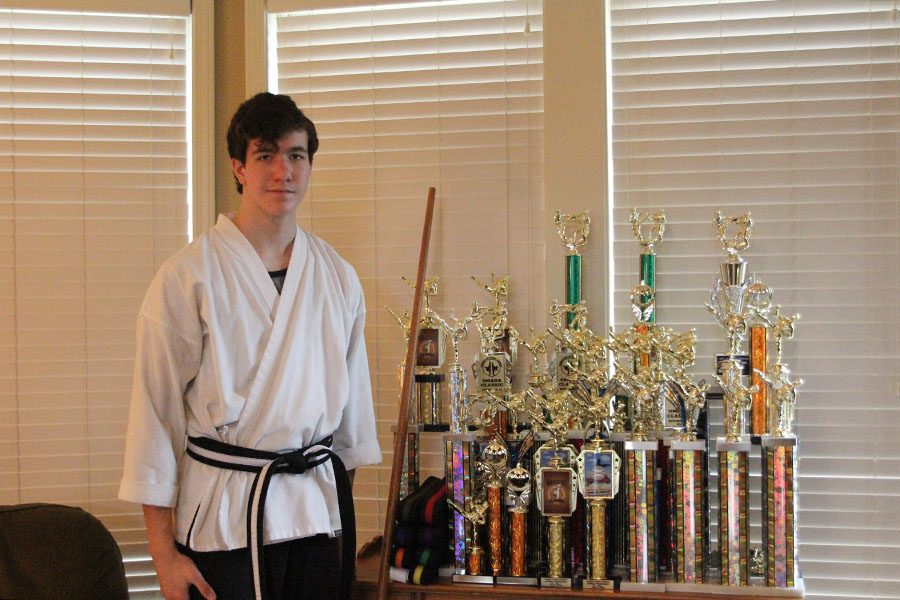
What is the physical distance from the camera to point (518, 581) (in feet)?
6.51

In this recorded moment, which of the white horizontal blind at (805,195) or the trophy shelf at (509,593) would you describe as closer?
the trophy shelf at (509,593)

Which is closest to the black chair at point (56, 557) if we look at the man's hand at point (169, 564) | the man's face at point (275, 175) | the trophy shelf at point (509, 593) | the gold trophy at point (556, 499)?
the man's hand at point (169, 564)

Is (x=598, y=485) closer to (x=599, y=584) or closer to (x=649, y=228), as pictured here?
(x=599, y=584)

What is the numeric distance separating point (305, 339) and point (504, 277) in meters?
0.74

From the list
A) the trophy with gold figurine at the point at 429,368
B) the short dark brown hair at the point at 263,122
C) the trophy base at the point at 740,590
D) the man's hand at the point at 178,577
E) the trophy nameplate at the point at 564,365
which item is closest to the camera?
the man's hand at the point at 178,577

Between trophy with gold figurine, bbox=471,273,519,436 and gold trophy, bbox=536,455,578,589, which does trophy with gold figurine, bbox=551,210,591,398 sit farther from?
gold trophy, bbox=536,455,578,589

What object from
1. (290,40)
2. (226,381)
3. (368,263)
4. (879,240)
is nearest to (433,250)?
(368,263)

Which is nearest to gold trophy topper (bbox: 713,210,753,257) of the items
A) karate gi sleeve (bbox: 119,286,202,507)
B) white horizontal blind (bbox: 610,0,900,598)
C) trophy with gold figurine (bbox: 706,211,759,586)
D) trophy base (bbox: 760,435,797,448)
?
white horizontal blind (bbox: 610,0,900,598)

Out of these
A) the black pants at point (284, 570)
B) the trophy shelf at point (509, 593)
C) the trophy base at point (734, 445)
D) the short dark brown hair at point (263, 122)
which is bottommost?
the trophy shelf at point (509, 593)

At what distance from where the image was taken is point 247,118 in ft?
5.74

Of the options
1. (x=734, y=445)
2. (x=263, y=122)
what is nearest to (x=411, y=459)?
(x=734, y=445)

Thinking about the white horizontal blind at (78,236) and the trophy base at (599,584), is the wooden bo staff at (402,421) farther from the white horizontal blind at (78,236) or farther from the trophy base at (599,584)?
the white horizontal blind at (78,236)

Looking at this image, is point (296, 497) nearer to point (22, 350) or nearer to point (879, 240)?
point (22, 350)

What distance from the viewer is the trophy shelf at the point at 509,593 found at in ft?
6.18
